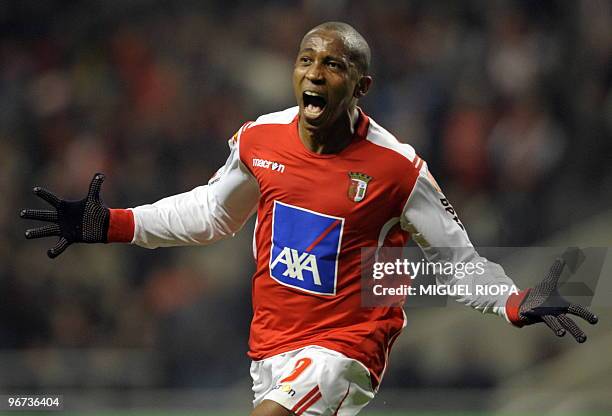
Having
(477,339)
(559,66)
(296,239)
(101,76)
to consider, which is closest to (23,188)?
(101,76)

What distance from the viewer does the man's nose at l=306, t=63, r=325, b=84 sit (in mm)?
4602

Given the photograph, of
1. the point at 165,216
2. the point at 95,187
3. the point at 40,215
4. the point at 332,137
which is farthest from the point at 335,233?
the point at 40,215

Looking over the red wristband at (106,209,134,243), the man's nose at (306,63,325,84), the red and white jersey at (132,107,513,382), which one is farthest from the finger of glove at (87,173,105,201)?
the man's nose at (306,63,325,84)

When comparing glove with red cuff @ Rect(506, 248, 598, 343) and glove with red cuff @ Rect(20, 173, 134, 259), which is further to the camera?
glove with red cuff @ Rect(20, 173, 134, 259)

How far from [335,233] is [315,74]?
0.69m

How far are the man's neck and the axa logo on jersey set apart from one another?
0.29 m

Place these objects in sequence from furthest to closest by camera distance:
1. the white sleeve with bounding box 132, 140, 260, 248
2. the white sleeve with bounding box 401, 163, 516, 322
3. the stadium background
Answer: the stadium background, the white sleeve with bounding box 132, 140, 260, 248, the white sleeve with bounding box 401, 163, 516, 322

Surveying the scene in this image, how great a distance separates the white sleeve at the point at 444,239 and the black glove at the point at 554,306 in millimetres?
140

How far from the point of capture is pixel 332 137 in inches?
188

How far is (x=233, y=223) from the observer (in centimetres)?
513

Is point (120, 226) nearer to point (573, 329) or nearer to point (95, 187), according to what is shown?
point (95, 187)

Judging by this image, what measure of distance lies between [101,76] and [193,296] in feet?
7.94

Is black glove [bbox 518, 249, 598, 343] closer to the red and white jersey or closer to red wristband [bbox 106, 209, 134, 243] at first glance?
the red and white jersey

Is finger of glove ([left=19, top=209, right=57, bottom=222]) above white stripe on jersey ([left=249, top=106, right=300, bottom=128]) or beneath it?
beneath
